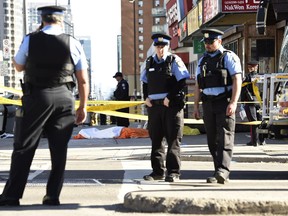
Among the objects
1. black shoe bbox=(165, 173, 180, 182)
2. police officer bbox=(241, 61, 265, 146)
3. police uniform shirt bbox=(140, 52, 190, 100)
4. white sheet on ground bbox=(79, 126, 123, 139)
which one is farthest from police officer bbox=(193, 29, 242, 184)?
white sheet on ground bbox=(79, 126, 123, 139)

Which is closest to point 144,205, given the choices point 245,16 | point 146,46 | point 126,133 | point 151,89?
point 151,89

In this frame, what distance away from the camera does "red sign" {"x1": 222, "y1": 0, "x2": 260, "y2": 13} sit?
73.5 feet

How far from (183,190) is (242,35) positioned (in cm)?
2045

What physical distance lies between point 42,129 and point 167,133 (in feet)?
7.65

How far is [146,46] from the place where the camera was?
159 metres

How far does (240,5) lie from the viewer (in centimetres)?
2255

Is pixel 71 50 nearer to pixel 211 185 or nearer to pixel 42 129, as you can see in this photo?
pixel 42 129

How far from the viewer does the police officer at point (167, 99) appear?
8.50 metres

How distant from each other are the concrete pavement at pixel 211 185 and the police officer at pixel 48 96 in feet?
2.89

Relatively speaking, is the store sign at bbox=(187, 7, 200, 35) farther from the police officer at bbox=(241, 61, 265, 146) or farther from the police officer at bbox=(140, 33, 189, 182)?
the police officer at bbox=(140, 33, 189, 182)

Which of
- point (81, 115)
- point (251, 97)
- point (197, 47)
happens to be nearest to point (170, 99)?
point (81, 115)

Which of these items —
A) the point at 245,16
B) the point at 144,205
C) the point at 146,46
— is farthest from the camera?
the point at 146,46

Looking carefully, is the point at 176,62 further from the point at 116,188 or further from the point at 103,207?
the point at 103,207

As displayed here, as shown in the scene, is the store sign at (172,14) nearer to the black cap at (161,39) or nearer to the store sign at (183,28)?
the store sign at (183,28)
